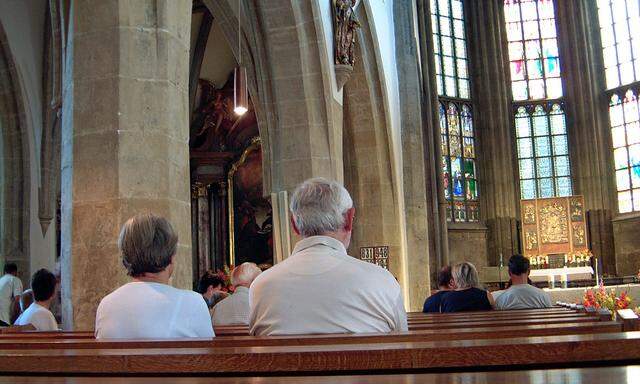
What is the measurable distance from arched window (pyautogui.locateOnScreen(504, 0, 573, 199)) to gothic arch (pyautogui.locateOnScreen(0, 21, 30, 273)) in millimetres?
15337

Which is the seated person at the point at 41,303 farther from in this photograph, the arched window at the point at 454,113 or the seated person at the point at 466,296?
the arched window at the point at 454,113

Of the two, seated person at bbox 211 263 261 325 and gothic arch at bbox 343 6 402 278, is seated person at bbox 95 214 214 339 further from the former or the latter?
gothic arch at bbox 343 6 402 278

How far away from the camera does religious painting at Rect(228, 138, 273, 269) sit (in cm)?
1730

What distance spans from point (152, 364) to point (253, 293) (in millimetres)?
1407

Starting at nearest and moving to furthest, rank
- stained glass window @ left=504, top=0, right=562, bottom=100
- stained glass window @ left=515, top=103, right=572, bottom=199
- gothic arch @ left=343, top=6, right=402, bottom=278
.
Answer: gothic arch @ left=343, top=6, right=402, bottom=278 → stained glass window @ left=515, top=103, right=572, bottom=199 → stained glass window @ left=504, top=0, right=562, bottom=100

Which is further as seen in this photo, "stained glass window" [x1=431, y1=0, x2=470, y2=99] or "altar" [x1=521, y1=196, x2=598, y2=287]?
"stained glass window" [x1=431, y1=0, x2=470, y2=99]

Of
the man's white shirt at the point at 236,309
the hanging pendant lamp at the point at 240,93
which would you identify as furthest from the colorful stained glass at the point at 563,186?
the man's white shirt at the point at 236,309

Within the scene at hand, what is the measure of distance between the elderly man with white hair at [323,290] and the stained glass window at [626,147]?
20.9 meters

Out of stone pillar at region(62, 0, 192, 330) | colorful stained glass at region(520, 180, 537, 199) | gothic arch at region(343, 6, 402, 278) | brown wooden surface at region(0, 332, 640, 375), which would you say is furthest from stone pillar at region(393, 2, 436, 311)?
brown wooden surface at region(0, 332, 640, 375)

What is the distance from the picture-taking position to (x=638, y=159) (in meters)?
22.1

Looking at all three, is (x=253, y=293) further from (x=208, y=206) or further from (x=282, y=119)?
(x=208, y=206)

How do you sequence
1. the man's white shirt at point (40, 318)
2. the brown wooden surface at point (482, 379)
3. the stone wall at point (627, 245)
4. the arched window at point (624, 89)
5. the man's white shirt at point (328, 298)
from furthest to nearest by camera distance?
1. the arched window at point (624, 89)
2. the stone wall at point (627, 245)
3. the man's white shirt at point (40, 318)
4. the man's white shirt at point (328, 298)
5. the brown wooden surface at point (482, 379)

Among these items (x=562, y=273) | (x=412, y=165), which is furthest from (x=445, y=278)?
(x=562, y=273)

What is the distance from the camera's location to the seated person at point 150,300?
2.85 metres
